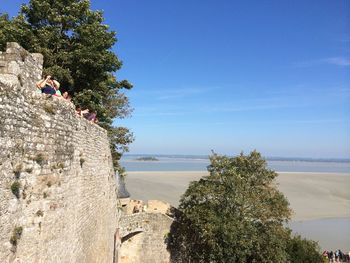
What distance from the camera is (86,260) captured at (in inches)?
403

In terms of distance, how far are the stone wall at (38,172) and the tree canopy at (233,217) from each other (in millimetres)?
12371

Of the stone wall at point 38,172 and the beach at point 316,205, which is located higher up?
the stone wall at point 38,172

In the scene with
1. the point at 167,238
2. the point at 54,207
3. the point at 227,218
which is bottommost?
the point at 167,238

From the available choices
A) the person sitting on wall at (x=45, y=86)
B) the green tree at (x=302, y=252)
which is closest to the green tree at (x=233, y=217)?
the green tree at (x=302, y=252)

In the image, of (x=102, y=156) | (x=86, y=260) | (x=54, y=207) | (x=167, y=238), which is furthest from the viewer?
(x=167, y=238)

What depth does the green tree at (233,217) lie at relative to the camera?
70.0ft

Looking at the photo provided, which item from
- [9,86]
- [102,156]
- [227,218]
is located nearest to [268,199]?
[227,218]

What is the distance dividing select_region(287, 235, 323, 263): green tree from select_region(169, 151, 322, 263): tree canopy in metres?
0.92

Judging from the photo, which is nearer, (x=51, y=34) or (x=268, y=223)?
(x=51, y=34)

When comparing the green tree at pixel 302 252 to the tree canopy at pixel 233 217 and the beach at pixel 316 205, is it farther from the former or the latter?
the beach at pixel 316 205

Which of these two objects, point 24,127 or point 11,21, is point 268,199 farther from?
point 24,127

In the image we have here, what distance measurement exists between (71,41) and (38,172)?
1223 cm

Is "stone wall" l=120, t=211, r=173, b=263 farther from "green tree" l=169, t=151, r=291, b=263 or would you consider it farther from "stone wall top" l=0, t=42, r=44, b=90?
"stone wall top" l=0, t=42, r=44, b=90

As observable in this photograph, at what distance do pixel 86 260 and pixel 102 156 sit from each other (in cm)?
381
